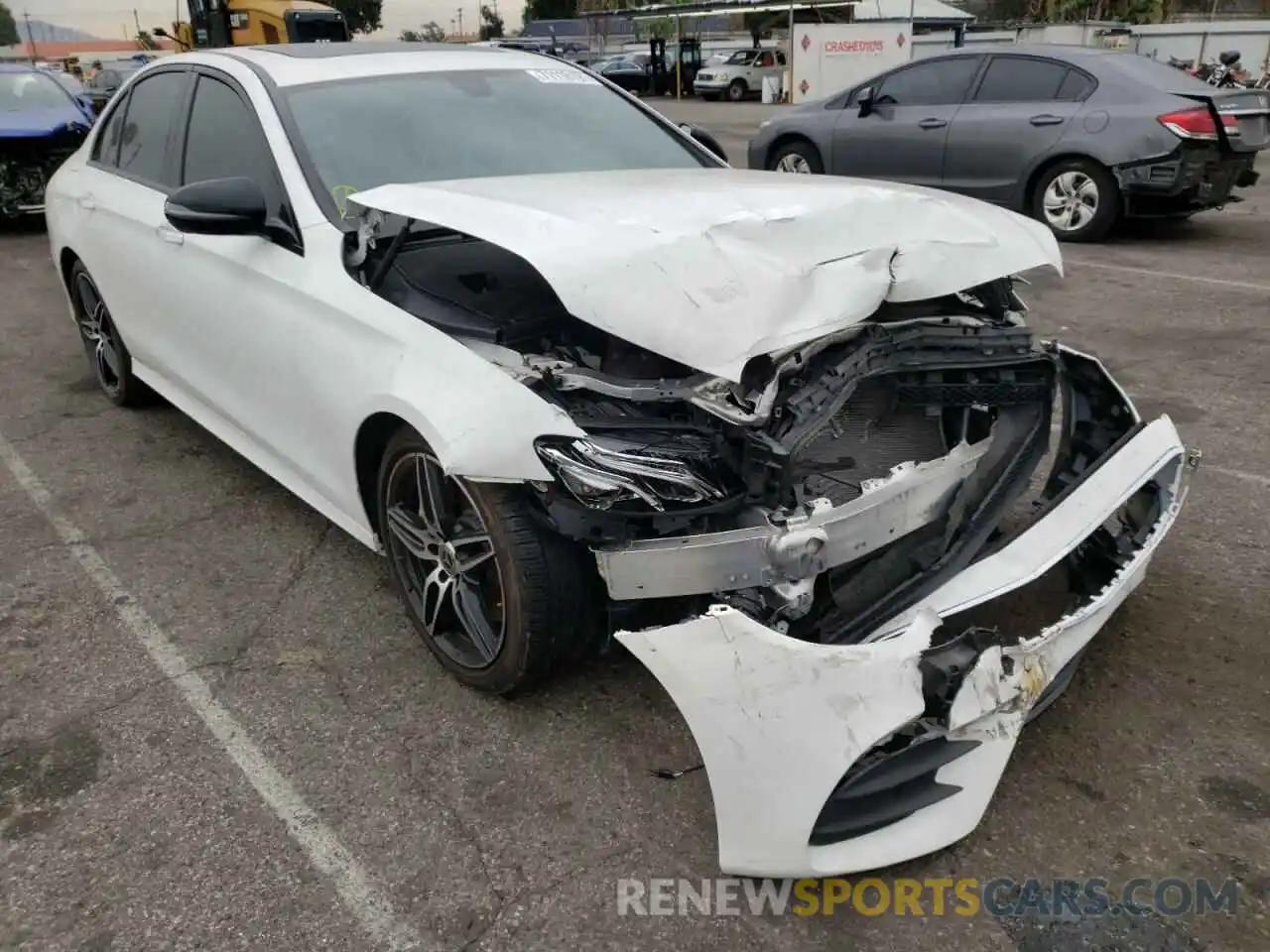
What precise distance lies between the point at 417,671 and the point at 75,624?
1.26 m

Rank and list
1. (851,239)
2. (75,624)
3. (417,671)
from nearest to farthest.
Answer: (851,239)
(417,671)
(75,624)

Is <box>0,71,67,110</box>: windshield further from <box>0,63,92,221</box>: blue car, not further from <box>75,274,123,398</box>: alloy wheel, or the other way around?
<box>75,274,123,398</box>: alloy wheel

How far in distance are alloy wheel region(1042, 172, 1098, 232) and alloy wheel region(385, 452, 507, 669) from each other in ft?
24.8

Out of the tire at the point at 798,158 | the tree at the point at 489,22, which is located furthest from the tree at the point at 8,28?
the tire at the point at 798,158

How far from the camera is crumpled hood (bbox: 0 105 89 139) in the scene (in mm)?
10914

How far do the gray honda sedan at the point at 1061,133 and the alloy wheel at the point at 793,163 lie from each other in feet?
1.48

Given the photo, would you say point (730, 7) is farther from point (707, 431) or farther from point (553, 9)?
point (553, 9)

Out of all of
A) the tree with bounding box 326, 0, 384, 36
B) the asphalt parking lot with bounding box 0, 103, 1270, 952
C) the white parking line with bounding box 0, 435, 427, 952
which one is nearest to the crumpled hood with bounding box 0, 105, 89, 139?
the asphalt parking lot with bounding box 0, 103, 1270, 952

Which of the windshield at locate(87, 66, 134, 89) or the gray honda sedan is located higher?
the windshield at locate(87, 66, 134, 89)

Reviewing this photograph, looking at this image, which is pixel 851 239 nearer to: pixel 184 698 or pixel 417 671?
pixel 417 671

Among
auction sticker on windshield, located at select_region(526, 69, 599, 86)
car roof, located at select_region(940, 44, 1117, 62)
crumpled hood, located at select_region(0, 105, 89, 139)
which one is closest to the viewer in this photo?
auction sticker on windshield, located at select_region(526, 69, 599, 86)

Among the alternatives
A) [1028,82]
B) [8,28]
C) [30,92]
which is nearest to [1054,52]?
[1028,82]

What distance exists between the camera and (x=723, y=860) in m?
2.22

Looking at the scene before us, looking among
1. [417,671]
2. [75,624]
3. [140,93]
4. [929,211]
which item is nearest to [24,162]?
[140,93]
